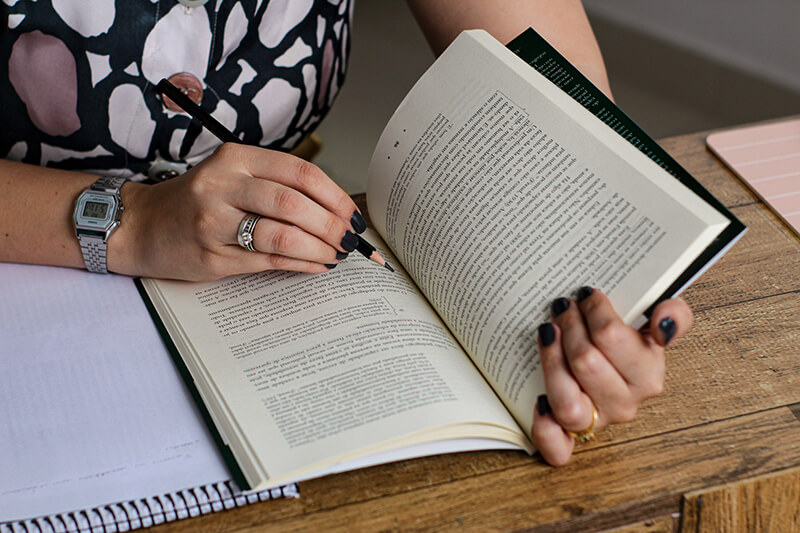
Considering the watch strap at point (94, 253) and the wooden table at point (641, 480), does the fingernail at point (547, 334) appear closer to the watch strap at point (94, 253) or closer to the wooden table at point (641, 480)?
the wooden table at point (641, 480)

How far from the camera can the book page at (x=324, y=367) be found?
715mm

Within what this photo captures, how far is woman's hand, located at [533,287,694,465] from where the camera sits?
2.29 feet

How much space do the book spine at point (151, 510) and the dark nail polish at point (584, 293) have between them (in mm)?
307

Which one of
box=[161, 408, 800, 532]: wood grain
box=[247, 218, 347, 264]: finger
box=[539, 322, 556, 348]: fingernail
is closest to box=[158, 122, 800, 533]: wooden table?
box=[161, 408, 800, 532]: wood grain

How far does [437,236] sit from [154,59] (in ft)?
1.59

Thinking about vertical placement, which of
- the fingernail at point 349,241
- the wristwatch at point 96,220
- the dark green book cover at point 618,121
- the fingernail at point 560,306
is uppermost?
the dark green book cover at point 618,121

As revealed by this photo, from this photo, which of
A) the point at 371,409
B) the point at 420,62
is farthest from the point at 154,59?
the point at 420,62

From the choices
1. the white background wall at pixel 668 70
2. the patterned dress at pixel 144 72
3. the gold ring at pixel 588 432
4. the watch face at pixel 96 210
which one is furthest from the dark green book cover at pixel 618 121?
the white background wall at pixel 668 70

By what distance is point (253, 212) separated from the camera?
0.86 m

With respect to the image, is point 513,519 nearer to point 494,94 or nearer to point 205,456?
point 205,456

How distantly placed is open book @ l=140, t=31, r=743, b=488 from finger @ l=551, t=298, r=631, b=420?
3 centimetres

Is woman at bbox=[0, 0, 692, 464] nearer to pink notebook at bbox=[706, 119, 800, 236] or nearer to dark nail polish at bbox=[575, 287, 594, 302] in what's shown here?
dark nail polish at bbox=[575, 287, 594, 302]

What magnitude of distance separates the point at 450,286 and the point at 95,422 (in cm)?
38

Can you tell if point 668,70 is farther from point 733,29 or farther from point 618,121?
Answer: point 618,121
